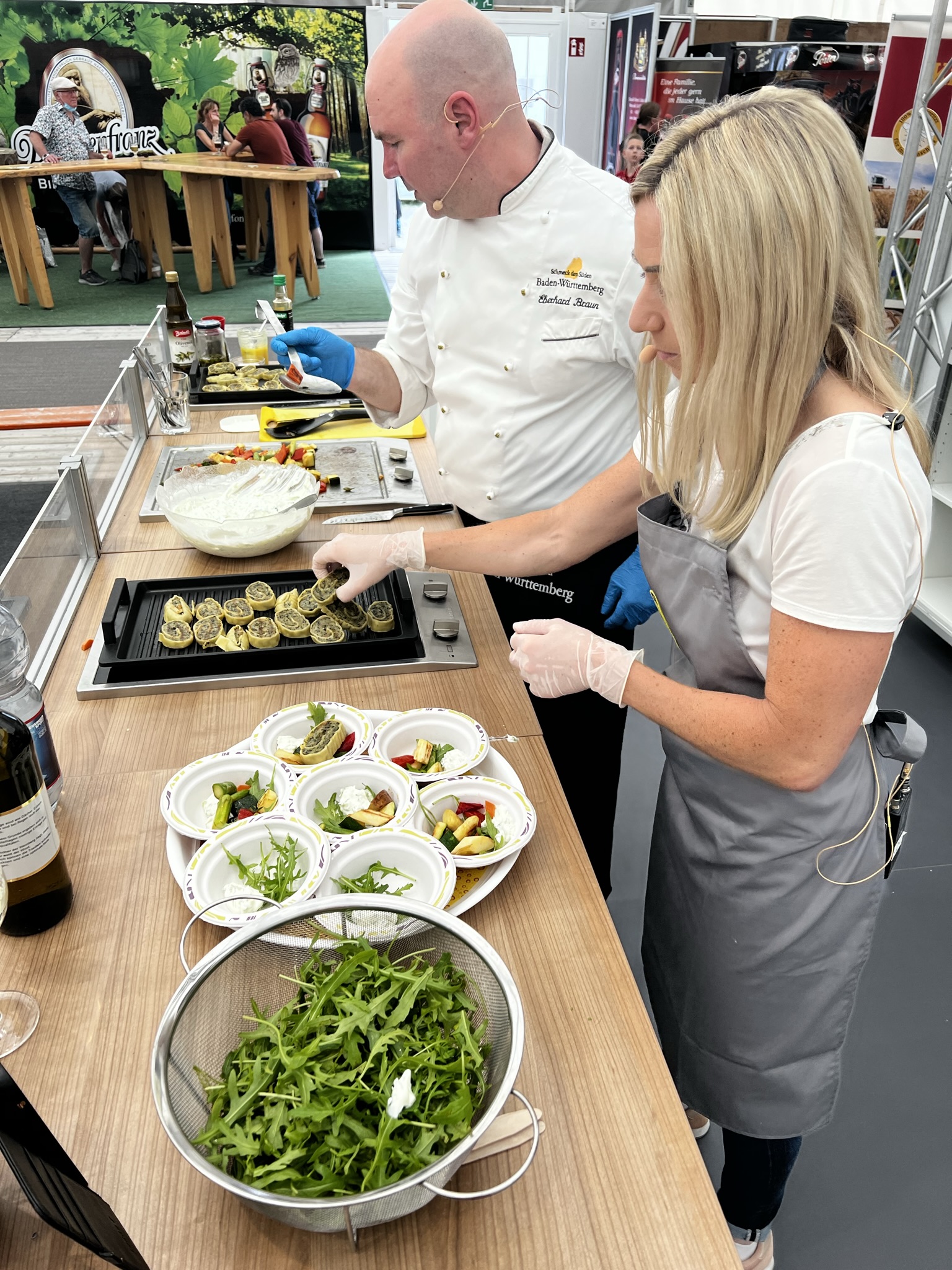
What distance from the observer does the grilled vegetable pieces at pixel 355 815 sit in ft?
3.95

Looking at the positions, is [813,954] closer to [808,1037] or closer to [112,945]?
[808,1037]

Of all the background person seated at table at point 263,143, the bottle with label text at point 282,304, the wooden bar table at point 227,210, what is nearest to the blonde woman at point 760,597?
the bottle with label text at point 282,304

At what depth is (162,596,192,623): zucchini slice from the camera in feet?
5.56

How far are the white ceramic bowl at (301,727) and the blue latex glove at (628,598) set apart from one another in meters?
0.63

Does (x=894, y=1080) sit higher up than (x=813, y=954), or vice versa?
(x=813, y=954)

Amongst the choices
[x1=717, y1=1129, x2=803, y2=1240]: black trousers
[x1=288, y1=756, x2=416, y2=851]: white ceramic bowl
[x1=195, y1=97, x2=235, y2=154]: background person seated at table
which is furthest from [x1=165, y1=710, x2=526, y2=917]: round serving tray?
[x1=195, y1=97, x2=235, y2=154]: background person seated at table

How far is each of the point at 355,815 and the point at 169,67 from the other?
1019cm

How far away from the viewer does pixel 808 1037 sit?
136 cm

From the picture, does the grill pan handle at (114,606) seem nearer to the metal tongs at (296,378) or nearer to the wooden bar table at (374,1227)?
the wooden bar table at (374,1227)

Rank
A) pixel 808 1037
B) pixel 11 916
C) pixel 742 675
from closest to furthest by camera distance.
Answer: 1. pixel 11 916
2. pixel 742 675
3. pixel 808 1037

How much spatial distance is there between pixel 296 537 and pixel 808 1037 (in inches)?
57.4

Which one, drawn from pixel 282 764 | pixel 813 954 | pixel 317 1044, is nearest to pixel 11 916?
pixel 282 764

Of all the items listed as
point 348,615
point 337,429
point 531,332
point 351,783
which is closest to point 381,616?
point 348,615

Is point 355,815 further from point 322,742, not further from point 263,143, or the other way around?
point 263,143
